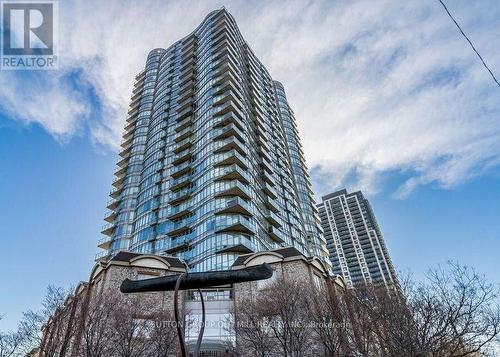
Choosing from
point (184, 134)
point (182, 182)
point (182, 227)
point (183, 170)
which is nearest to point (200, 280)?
point (182, 227)

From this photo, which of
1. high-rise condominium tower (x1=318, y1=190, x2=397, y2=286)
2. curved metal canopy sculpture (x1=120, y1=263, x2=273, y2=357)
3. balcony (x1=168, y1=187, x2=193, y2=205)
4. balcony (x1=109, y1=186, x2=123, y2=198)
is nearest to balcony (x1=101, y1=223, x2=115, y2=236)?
balcony (x1=109, y1=186, x2=123, y2=198)

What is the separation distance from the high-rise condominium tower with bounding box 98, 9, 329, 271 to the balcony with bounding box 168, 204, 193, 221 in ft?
0.50

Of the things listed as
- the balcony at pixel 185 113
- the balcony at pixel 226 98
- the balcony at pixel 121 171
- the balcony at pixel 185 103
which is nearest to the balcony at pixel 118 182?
the balcony at pixel 121 171

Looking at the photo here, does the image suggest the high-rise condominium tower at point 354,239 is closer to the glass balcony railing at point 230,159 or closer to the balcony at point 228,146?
the balcony at point 228,146

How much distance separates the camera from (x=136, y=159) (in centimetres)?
5722

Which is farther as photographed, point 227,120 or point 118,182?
point 118,182

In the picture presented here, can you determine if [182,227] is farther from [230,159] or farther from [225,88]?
[225,88]

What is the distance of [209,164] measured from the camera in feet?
151

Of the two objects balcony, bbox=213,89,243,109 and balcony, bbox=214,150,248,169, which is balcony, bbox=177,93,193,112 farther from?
balcony, bbox=214,150,248,169

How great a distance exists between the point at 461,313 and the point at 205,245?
2614cm

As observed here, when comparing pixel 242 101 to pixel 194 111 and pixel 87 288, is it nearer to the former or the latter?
pixel 194 111

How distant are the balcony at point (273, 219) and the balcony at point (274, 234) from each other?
33.6 inches

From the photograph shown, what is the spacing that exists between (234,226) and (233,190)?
494 cm

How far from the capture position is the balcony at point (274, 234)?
148ft
